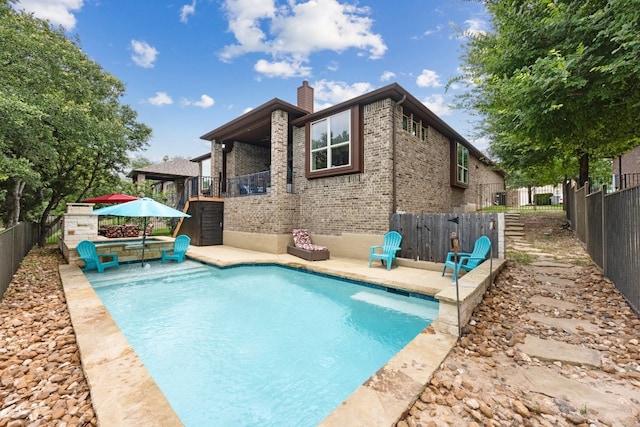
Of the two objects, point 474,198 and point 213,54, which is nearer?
point 213,54

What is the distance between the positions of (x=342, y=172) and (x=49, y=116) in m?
8.11

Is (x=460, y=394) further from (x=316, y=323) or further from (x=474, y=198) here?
(x=474, y=198)

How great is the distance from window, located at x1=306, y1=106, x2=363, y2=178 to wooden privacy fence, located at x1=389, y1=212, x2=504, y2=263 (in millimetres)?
2542

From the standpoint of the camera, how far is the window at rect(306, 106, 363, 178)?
9.27 m

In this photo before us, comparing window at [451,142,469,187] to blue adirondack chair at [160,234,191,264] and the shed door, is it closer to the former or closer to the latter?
the shed door

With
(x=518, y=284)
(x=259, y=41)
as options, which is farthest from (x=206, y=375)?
(x=259, y=41)

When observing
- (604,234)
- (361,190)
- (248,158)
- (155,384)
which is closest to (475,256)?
(604,234)

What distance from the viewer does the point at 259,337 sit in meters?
4.44

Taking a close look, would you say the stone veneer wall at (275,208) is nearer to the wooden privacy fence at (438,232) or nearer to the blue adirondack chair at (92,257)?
the wooden privacy fence at (438,232)

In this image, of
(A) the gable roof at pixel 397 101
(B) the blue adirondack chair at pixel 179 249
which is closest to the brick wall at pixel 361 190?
(A) the gable roof at pixel 397 101

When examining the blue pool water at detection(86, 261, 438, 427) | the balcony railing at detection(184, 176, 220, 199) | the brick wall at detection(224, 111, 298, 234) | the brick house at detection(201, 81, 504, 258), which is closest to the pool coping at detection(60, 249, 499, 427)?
the blue pool water at detection(86, 261, 438, 427)

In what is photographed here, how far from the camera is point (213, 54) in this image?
14867 mm

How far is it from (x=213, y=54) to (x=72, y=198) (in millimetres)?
11054

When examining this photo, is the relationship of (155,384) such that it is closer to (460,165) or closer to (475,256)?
(475,256)
